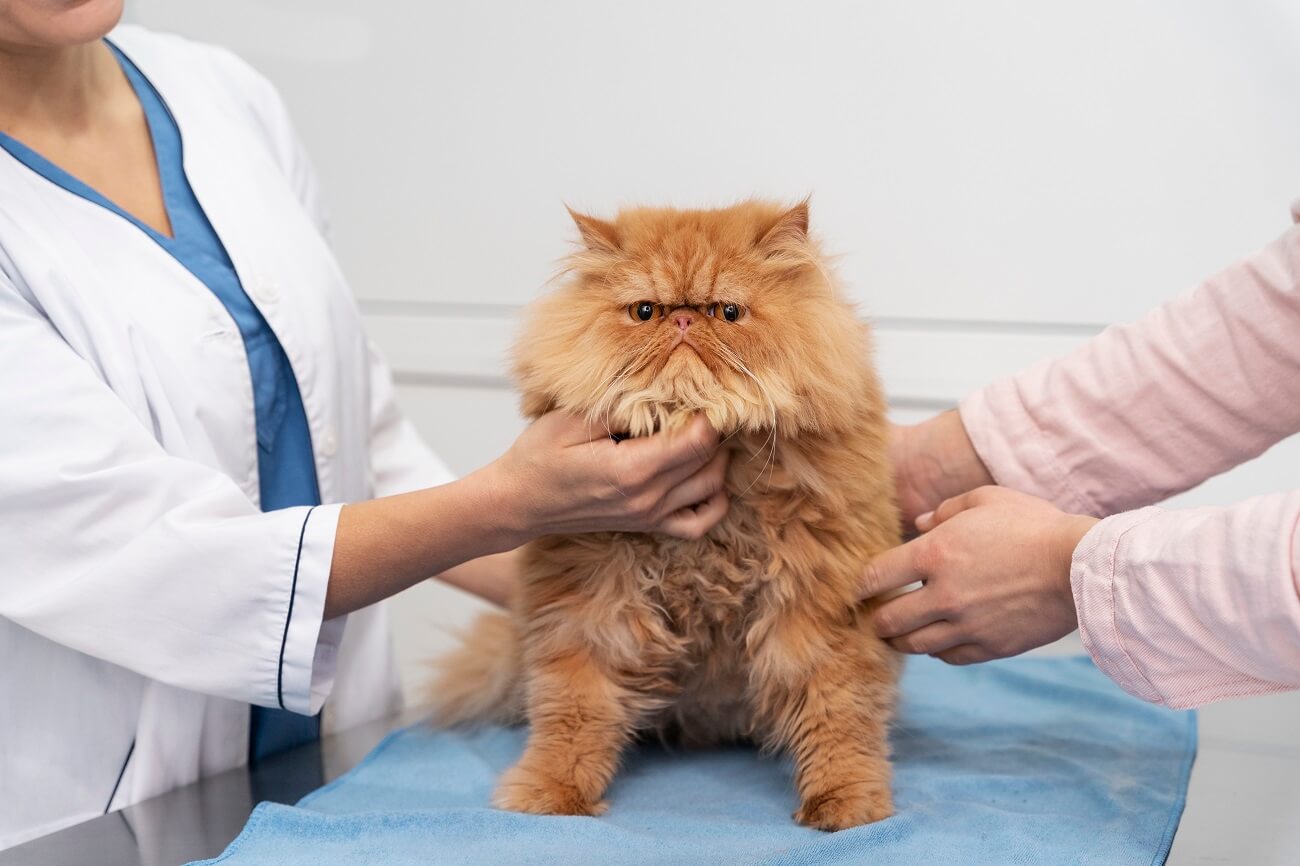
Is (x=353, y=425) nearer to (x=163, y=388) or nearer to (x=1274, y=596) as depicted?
(x=163, y=388)

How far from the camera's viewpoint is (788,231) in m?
1.15

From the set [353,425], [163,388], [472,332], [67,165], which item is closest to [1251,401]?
[353,425]

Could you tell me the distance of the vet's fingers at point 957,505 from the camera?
4.10ft

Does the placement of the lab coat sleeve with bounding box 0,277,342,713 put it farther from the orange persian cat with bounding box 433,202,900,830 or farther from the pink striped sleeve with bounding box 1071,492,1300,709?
the pink striped sleeve with bounding box 1071,492,1300,709

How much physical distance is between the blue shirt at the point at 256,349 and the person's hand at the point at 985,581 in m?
0.78

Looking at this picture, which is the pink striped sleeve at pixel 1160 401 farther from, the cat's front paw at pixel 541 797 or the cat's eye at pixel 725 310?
the cat's front paw at pixel 541 797

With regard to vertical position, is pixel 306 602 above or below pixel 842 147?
below

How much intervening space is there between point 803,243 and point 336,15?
1751mm

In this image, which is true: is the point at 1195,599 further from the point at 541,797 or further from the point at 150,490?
the point at 150,490

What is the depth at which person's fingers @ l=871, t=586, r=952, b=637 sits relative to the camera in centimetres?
119

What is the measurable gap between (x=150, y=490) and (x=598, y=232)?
544 millimetres

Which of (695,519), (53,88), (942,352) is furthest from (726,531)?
(942,352)

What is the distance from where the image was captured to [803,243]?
116 cm

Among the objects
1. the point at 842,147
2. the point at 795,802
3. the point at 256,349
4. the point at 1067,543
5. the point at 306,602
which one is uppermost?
the point at 842,147
